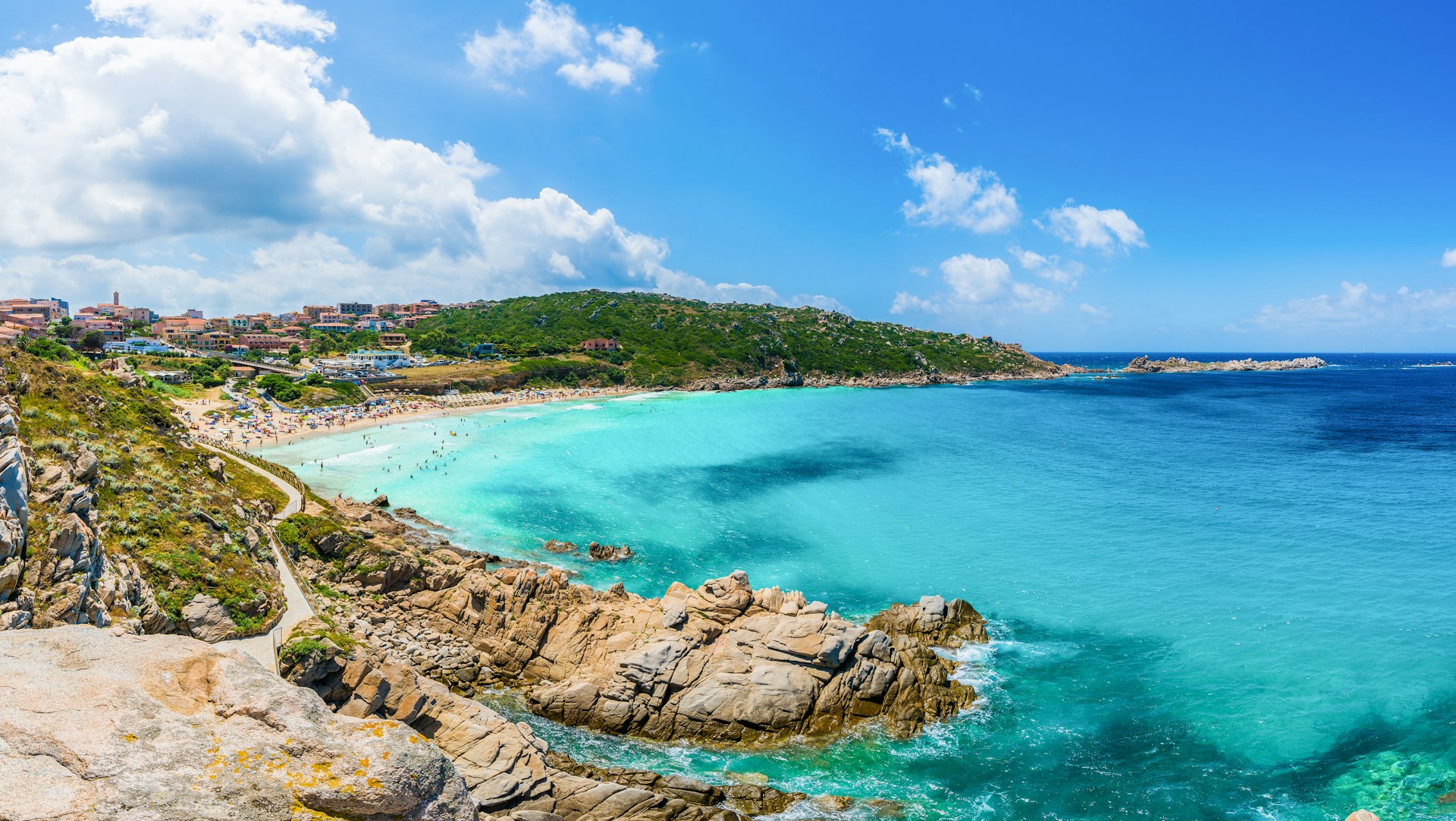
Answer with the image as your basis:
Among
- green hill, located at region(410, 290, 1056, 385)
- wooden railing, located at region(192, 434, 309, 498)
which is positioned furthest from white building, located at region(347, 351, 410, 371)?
wooden railing, located at region(192, 434, 309, 498)

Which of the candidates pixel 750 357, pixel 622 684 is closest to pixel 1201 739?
pixel 622 684

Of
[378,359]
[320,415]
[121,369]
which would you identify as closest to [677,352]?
[378,359]

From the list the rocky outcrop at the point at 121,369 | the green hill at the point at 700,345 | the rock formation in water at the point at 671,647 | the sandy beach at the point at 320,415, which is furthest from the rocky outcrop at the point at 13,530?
the green hill at the point at 700,345

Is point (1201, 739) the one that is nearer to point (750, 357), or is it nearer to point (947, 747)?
point (947, 747)

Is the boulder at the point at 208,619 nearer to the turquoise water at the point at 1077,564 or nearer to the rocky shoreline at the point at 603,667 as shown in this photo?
the rocky shoreline at the point at 603,667

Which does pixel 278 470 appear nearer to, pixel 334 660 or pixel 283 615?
pixel 283 615

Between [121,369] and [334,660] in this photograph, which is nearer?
[334,660]

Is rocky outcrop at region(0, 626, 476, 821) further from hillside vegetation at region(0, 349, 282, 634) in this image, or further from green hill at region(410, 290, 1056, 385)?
green hill at region(410, 290, 1056, 385)
